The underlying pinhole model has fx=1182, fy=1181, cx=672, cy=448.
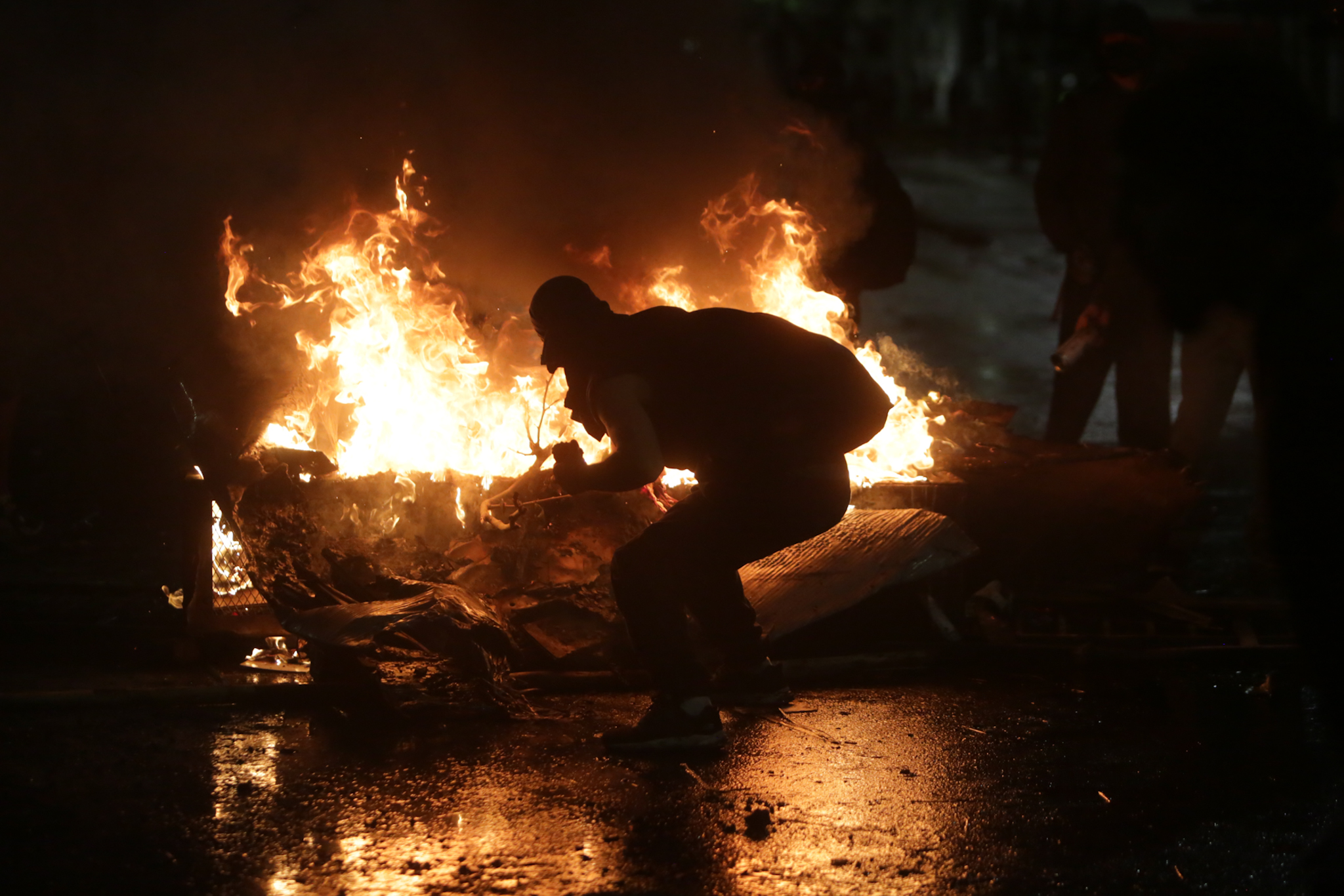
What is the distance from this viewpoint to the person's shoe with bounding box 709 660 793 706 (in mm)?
4512

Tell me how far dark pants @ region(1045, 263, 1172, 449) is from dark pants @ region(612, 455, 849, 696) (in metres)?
3.75

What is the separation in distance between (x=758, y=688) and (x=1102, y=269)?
420cm

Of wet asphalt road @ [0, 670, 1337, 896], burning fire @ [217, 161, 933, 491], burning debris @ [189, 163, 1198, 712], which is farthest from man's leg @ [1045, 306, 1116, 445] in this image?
wet asphalt road @ [0, 670, 1337, 896]

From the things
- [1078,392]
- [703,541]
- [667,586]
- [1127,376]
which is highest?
[1127,376]

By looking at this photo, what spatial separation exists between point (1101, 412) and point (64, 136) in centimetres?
984

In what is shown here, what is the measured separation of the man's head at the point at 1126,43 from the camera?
7.02 m

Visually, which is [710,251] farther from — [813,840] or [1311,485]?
[1311,485]

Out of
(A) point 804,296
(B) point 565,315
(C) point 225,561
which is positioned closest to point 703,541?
(B) point 565,315

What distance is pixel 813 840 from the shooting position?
319cm

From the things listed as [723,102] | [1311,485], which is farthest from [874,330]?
[1311,485]

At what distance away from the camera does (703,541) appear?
13.9 ft

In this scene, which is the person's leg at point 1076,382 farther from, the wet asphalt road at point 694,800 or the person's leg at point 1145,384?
the wet asphalt road at point 694,800

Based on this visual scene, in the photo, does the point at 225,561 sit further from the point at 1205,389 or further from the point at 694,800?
the point at 1205,389

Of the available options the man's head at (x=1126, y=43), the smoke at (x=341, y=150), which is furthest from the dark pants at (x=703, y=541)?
the man's head at (x=1126, y=43)
